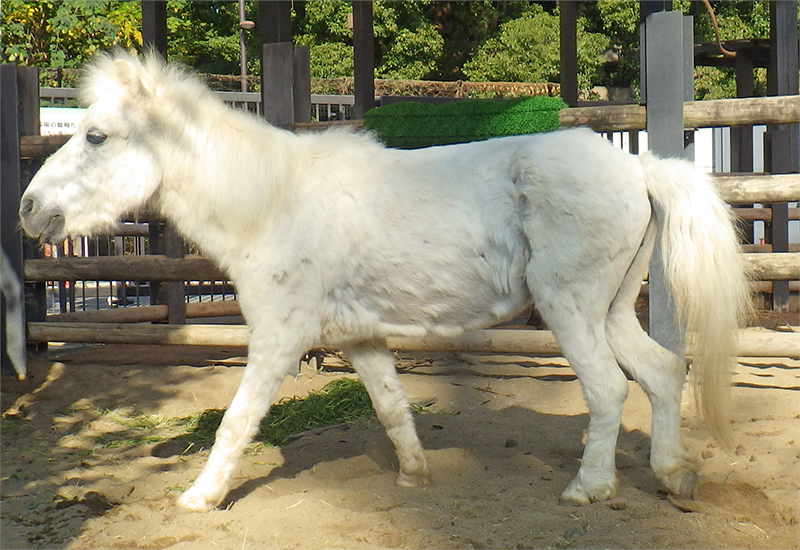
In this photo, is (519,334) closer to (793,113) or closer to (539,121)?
(539,121)

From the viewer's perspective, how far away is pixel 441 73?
25.2 metres

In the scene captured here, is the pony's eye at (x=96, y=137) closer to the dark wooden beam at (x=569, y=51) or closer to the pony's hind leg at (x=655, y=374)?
the pony's hind leg at (x=655, y=374)

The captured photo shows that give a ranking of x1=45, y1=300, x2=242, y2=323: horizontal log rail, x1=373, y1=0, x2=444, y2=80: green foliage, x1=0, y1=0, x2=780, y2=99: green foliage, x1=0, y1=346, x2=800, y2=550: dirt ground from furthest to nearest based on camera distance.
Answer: x1=373, y1=0, x2=444, y2=80: green foliage < x1=0, y1=0, x2=780, y2=99: green foliage < x1=45, y1=300, x2=242, y2=323: horizontal log rail < x1=0, y1=346, x2=800, y2=550: dirt ground

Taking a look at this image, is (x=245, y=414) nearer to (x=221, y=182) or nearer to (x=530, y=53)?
(x=221, y=182)

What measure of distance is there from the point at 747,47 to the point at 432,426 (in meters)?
7.79

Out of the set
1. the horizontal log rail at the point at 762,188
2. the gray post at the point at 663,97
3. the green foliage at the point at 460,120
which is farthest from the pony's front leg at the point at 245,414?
the horizontal log rail at the point at 762,188

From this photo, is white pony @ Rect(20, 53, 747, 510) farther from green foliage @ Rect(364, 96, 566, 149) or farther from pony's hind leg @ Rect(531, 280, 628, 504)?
green foliage @ Rect(364, 96, 566, 149)

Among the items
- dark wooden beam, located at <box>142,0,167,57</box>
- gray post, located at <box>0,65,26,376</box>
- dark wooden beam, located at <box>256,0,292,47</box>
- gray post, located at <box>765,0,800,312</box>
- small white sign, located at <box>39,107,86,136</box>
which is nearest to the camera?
gray post, located at <box>0,65,26,376</box>

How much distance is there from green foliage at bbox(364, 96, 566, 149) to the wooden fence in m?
0.18

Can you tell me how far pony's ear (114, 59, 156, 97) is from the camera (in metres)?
3.49

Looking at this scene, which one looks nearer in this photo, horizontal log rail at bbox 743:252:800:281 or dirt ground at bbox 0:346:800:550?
dirt ground at bbox 0:346:800:550

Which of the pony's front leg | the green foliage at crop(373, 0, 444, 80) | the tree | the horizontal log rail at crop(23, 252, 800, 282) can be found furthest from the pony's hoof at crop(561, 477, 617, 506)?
the green foliage at crop(373, 0, 444, 80)

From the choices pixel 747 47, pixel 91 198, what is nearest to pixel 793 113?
pixel 91 198

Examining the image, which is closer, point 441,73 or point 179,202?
point 179,202
